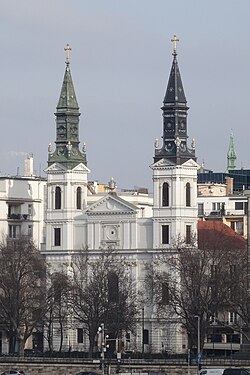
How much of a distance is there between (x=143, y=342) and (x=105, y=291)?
24.9 feet

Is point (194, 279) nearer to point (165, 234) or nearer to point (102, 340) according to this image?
point (102, 340)

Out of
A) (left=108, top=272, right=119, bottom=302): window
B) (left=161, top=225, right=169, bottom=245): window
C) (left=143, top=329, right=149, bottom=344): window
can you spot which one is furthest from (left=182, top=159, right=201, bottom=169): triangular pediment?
(left=143, top=329, right=149, bottom=344): window

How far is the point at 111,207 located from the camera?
19612 centimetres

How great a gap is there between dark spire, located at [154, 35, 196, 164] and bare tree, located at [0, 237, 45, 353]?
1717cm

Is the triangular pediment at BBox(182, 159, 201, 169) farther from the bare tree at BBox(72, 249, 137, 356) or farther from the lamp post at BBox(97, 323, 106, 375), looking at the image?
the lamp post at BBox(97, 323, 106, 375)

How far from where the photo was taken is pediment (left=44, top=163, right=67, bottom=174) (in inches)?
7830

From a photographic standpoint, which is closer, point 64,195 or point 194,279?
point 194,279

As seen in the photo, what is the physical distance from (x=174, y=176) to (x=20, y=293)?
20013mm

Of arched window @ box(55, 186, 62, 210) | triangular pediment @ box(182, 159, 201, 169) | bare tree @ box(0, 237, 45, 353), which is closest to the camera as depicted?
bare tree @ box(0, 237, 45, 353)

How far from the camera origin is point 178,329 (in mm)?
189000

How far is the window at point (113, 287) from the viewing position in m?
188

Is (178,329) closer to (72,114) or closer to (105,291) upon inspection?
(105,291)

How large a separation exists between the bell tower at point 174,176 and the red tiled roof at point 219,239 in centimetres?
209

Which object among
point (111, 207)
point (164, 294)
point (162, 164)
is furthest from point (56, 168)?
point (164, 294)
